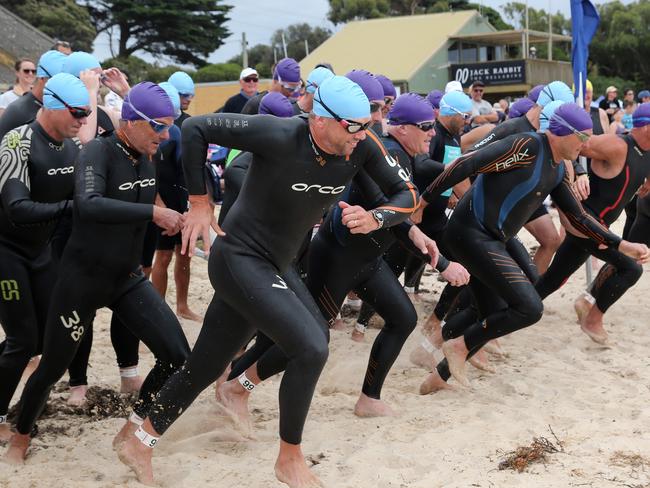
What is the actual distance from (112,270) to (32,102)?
5.08 feet

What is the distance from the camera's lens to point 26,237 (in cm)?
476

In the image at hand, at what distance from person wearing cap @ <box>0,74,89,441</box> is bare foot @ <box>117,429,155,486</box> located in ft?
3.02

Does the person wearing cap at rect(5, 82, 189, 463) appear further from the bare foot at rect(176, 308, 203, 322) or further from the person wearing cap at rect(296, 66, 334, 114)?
the bare foot at rect(176, 308, 203, 322)

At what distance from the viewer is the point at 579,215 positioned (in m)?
6.13

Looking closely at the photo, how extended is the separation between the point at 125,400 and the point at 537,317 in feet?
9.22

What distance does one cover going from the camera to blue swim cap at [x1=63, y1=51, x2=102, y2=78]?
5488 millimetres

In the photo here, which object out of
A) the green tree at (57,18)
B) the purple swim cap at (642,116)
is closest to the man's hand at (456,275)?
the purple swim cap at (642,116)

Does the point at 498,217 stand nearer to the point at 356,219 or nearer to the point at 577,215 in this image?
the point at 577,215

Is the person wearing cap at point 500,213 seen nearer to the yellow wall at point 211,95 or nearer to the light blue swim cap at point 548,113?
the light blue swim cap at point 548,113

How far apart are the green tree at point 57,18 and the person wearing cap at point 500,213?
3209cm

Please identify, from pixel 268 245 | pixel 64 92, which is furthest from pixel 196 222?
pixel 64 92

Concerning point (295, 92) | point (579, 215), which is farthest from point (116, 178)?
point (295, 92)

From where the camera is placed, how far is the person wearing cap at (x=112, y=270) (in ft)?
14.5

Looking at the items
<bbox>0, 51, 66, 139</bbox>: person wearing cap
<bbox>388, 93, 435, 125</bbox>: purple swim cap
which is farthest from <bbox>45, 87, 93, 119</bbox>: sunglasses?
<bbox>388, 93, 435, 125</bbox>: purple swim cap
